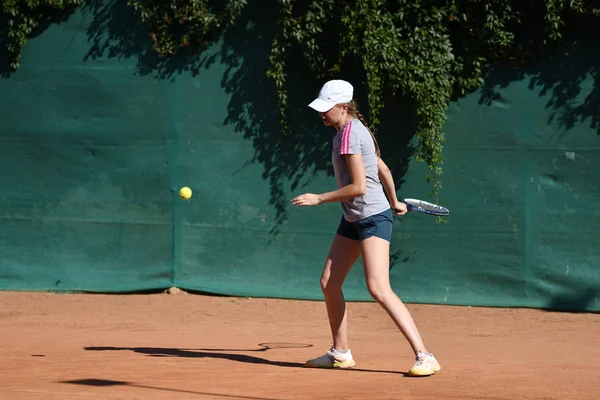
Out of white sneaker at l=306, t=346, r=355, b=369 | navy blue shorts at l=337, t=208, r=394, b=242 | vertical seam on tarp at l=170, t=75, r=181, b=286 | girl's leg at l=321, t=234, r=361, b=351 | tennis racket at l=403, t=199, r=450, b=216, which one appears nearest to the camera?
navy blue shorts at l=337, t=208, r=394, b=242

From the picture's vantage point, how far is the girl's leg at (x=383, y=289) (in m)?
5.21

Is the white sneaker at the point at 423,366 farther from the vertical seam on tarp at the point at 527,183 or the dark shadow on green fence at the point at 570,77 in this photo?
the dark shadow on green fence at the point at 570,77

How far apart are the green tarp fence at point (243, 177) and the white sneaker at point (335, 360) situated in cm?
277

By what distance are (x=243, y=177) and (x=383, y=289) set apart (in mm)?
3549

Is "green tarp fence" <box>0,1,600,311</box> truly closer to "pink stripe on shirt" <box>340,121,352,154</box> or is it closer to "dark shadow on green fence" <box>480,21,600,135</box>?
"dark shadow on green fence" <box>480,21,600,135</box>

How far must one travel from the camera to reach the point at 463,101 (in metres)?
8.12

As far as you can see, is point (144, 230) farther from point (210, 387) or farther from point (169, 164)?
point (210, 387)

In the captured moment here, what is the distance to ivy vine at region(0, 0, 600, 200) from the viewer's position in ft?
25.8

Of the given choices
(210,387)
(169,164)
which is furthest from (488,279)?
(210,387)

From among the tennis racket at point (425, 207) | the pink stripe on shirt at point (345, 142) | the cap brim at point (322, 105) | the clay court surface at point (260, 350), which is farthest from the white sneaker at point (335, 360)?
the cap brim at point (322, 105)

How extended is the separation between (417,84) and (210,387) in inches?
151

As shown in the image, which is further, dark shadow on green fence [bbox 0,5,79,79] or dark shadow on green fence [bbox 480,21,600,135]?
dark shadow on green fence [bbox 0,5,79,79]

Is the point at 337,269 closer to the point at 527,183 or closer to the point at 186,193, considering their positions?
the point at 186,193

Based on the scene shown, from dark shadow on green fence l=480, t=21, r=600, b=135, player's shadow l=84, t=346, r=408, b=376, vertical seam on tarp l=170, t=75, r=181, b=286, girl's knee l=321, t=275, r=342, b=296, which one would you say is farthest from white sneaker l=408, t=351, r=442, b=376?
vertical seam on tarp l=170, t=75, r=181, b=286
